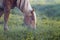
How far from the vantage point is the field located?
3.19m

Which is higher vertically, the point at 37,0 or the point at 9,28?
the point at 37,0

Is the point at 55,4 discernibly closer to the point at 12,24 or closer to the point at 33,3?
the point at 33,3

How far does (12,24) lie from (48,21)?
14.3 inches

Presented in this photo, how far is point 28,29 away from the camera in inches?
127

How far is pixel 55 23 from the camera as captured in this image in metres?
3.25

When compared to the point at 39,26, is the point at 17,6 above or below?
above

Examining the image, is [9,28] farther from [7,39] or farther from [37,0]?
[37,0]

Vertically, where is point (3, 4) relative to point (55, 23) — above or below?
above

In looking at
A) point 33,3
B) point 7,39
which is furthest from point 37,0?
point 7,39

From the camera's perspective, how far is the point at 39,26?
127 inches

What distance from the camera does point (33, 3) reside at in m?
3.28

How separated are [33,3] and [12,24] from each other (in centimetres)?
31

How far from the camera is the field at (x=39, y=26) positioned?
319 cm

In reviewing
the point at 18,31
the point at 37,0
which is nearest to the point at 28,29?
the point at 18,31
